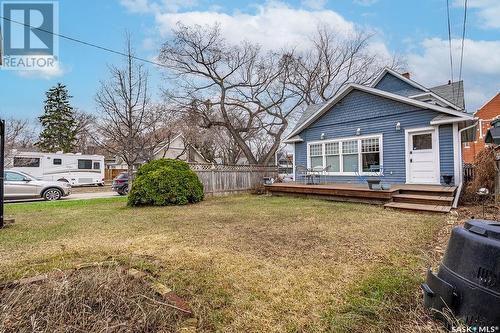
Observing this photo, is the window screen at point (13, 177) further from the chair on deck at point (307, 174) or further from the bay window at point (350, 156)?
the bay window at point (350, 156)

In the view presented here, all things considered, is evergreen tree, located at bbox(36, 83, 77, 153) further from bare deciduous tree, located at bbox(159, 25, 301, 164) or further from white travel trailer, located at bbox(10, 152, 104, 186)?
bare deciduous tree, located at bbox(159, 25, 301, 164)

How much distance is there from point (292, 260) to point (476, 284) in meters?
2.12

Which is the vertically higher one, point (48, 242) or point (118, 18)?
point (118, 18)

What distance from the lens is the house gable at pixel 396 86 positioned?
→ 38.7 feet

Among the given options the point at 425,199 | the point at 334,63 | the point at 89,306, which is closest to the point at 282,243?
the point at 89,306

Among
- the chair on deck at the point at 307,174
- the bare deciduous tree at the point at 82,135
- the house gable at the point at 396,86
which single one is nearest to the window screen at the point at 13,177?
the chair on deck at the point at 307,174

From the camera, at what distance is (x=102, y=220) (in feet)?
20.6

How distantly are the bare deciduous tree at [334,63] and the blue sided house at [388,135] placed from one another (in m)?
9.11

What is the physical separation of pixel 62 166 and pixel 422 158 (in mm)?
22005

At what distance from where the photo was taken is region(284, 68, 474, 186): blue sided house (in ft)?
28.8

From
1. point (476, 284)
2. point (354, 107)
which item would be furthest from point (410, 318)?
point (354, 107)

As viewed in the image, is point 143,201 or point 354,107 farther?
point 354,107

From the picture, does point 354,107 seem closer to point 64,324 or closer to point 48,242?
point 48,242

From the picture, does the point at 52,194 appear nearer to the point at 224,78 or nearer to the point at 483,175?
the point at 224,78
